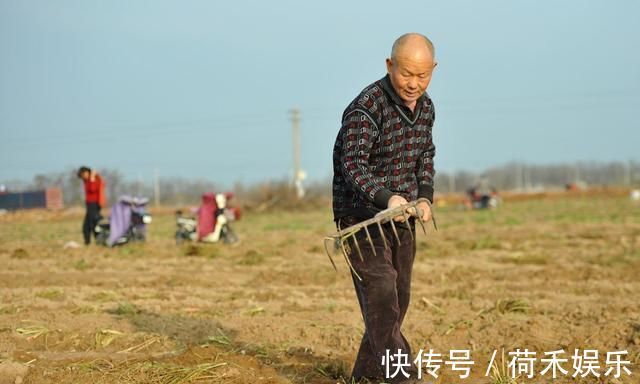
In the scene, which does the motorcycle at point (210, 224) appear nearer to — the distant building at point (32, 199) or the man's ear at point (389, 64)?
the man's ear at point (389, 64)

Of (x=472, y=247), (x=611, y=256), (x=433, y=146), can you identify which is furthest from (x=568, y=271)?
(x=433, y=146)

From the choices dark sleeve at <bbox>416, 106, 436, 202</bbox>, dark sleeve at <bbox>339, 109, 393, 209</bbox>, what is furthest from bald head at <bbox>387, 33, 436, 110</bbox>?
dark sleeve at <bbox>416, 106, 436, 202</bbox>

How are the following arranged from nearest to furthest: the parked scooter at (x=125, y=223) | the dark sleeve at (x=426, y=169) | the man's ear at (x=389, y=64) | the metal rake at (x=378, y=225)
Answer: the metal rake at (x=378, y=225) → the man's ear at (x=389, y=64) → the dark sleeve at (x=426, y=169) → the parked scooter at (x=125, y=223)

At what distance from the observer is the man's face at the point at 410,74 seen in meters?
4.31

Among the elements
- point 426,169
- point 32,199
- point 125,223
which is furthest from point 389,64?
point 32,199

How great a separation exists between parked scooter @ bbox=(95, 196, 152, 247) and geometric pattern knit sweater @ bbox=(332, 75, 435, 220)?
37.1ft

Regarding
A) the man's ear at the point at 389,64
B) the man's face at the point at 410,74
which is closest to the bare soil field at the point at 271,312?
the man's face at the point at 410,74

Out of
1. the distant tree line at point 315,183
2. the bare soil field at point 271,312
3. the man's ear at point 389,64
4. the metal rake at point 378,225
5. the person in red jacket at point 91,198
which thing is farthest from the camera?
the distant tree line at point 315,183

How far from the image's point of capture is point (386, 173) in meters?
4.59

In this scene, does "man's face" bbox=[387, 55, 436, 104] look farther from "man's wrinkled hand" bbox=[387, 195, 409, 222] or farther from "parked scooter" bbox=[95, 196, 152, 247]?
"parked scooter" bbox=[95, 196, 152, 247]

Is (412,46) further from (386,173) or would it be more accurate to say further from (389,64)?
(386,173)

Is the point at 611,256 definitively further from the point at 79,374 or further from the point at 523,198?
the point at 523,198

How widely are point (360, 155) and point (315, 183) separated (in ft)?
156

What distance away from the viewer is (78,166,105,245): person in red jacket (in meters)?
16.1
